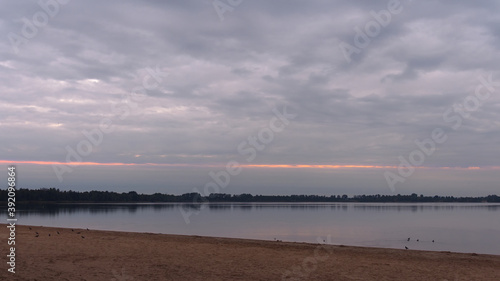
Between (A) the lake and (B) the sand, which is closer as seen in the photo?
(B) the sand

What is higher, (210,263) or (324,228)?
(210,263)

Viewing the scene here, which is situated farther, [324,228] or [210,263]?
[324,228]

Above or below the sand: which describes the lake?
below

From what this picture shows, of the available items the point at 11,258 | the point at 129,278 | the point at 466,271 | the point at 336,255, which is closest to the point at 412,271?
the point at 466,271

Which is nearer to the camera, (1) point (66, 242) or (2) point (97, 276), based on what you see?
(2) point (97, 276)

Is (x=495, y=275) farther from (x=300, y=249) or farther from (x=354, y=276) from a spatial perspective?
(x=300, y=249)

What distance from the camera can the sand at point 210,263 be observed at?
49.8 feet

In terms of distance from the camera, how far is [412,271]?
58.5ft

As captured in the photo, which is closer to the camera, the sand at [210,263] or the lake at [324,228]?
the sand at [210,263]

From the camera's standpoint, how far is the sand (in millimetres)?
15164

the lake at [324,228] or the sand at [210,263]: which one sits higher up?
the sand at [210,263]

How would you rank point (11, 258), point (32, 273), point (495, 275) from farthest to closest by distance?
point (495, 275)
point (11, 258)
point (32, 273)

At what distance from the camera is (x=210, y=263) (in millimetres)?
17906

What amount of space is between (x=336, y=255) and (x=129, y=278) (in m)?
11.5
